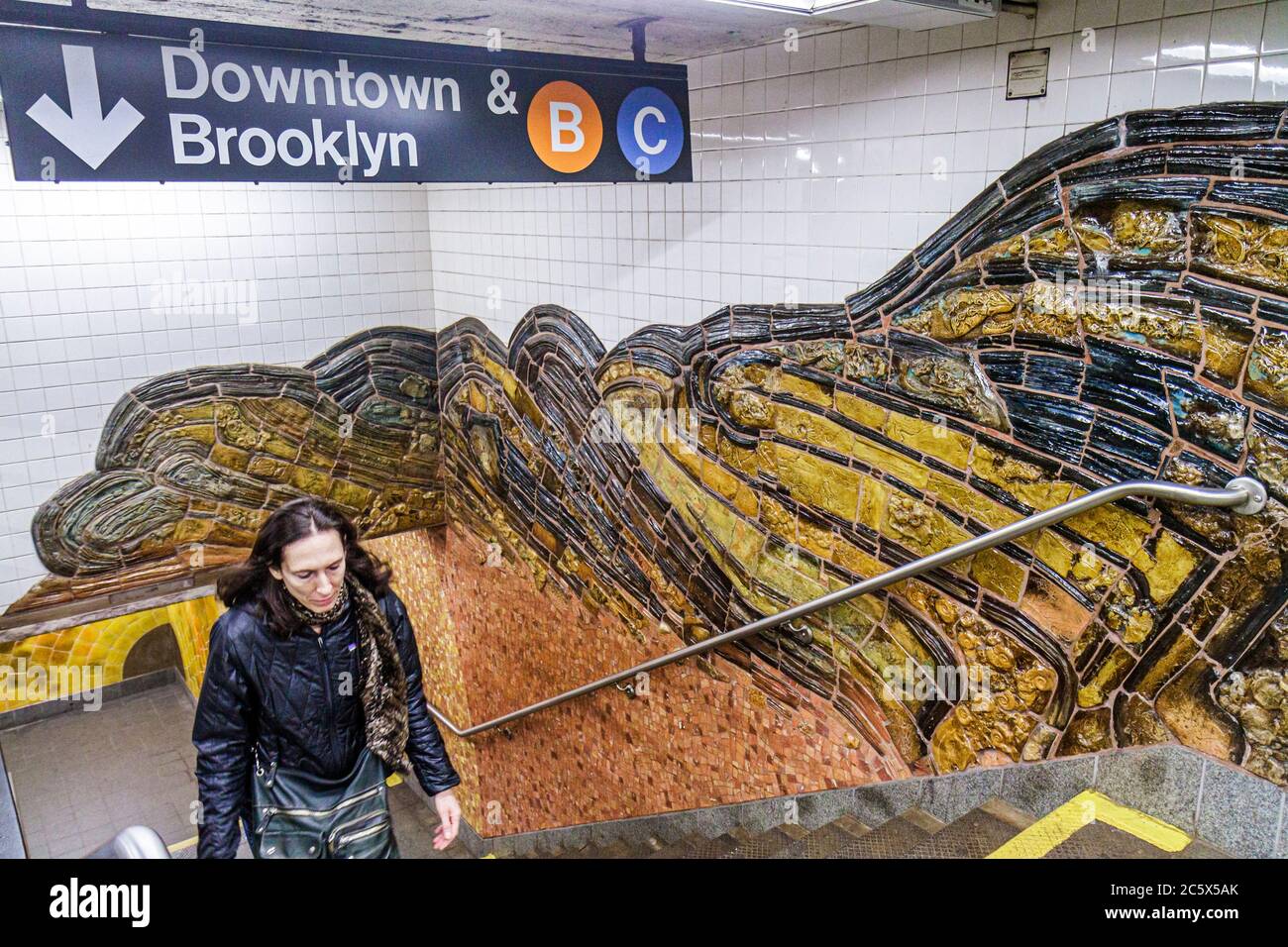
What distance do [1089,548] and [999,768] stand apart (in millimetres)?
868

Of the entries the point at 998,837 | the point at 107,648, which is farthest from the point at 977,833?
the point at 107,648

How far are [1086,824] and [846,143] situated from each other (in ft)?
8.17

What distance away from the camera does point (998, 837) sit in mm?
3000

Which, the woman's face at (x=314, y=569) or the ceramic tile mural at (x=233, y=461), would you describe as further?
the ceramic tile mural at (x=233, y=461)

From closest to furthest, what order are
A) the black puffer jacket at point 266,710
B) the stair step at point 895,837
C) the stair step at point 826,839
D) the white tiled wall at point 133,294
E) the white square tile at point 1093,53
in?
the black puffer jacket at point 266,710 → the white square tile at point 1093,53 → the stair step at point 895,837 → the stair step at point 826,839 → the white tiled wall at point 133,294

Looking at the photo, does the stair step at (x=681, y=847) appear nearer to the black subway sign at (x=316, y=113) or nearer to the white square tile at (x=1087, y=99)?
the black subway sign at (x=316, y=113)

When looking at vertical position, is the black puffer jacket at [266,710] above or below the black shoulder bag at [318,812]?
above

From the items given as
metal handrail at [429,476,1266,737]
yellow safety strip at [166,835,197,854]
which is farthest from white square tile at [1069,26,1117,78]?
yellow safety strip at [166,835,197,854]

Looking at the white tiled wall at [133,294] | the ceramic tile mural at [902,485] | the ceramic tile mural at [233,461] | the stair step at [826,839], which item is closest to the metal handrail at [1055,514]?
the ceramic tile mural at [902,485]

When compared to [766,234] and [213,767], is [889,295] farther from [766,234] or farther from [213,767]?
[213,767]

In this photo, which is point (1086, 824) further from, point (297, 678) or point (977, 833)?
point (297, 678)

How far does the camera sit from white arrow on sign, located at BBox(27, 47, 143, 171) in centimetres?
246

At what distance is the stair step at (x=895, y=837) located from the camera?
10.4 ft

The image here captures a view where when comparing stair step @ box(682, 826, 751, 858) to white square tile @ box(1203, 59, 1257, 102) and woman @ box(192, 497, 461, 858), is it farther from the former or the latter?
white square tile @ box(1203, 59, 1257, 102)
